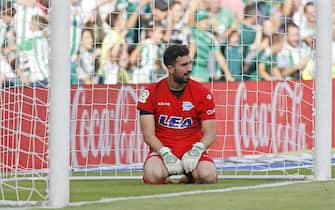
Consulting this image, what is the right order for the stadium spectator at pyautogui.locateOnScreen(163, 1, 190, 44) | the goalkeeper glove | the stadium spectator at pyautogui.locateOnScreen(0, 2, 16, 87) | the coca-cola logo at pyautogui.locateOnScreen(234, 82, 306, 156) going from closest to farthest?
the goalkeeper glove, the stadium spectator at pyautogui.locateOnScreen(0, 2, 16, 87), the stadium spectator at pyautogui.locateOnScreen(163, 1, 190, 44), the coca-cola logo at pyautogui.locateOnScreen(234, 82, 306, 156)

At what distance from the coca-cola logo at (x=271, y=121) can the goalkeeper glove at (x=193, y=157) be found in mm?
4232

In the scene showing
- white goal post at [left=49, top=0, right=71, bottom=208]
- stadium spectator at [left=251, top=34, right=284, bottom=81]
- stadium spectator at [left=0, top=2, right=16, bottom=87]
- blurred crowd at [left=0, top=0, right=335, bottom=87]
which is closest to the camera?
white goal post at [left=49, top=0, right=71, bottom=208]

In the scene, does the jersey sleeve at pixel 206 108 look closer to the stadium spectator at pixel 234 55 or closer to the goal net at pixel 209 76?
the goal net at pixel 209 76

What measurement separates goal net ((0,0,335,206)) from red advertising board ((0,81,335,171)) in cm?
1

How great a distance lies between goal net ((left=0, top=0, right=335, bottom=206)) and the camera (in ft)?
41.7

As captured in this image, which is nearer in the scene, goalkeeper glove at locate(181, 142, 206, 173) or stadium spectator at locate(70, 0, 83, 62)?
goalkeeper glove at locate(181, 142, 206, 173)

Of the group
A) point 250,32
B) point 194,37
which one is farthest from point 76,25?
point 250,32

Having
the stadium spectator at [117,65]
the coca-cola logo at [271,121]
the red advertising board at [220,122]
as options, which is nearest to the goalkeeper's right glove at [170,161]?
the red advertising board at [220,122]

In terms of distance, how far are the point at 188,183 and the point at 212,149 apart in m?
4.11

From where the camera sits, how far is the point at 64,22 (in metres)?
7.22

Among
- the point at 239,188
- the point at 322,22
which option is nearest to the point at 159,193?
the point at 239,188

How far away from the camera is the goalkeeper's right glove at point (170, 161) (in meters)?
9.75

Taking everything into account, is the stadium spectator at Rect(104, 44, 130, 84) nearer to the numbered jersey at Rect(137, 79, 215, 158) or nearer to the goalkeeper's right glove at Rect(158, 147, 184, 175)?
the numbered jersey at Rect(137, 79, 215, 158)

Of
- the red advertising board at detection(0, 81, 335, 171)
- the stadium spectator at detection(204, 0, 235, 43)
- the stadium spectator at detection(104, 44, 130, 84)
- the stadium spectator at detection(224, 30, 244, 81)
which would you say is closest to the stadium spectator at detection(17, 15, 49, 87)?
the red advertising board at detection(0, 81, 335, 171)
